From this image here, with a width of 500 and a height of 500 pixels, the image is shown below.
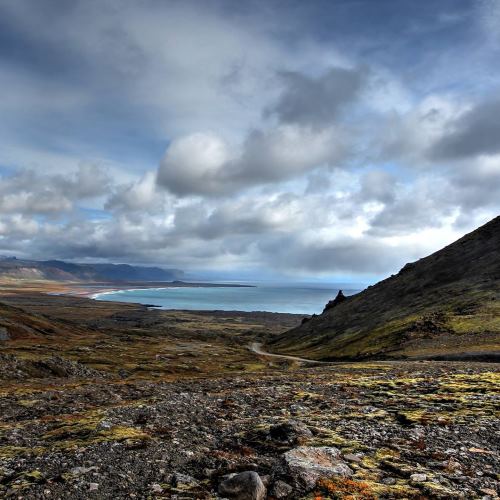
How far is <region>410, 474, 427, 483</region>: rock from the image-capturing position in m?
12.2

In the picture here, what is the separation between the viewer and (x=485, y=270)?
415 ft

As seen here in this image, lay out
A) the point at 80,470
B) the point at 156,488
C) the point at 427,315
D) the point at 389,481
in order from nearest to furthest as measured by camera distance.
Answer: the point at 156,488
the point at 389,481
the point at 80,470
the point at 427,315

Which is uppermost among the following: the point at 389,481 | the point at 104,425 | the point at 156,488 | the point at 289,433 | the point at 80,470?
the point at 389,481

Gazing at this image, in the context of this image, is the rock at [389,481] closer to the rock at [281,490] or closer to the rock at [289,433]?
the rock at [281,490]

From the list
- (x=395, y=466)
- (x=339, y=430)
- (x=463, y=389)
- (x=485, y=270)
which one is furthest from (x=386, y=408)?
(x=485, y=270)

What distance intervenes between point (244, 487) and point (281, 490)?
104 centimetres

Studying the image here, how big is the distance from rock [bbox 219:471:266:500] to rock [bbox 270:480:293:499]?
29 centimetres

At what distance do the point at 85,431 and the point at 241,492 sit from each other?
10.7m

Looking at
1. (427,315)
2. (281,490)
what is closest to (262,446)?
(281,490)

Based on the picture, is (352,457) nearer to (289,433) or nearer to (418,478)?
(418,478)

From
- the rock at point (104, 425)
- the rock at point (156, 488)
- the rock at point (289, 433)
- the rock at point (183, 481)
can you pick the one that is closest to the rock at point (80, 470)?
the rock at point (156, 488)

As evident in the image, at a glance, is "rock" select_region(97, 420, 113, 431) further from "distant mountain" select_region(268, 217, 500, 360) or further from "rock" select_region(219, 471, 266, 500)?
"distant mountain" select_region(268, 217, 500, 360)

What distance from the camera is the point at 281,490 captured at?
1131 centimetres

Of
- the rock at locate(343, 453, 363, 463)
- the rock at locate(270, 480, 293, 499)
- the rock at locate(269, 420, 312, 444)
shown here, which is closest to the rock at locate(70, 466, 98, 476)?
the rock at locate(270, 480, 293, 499)
